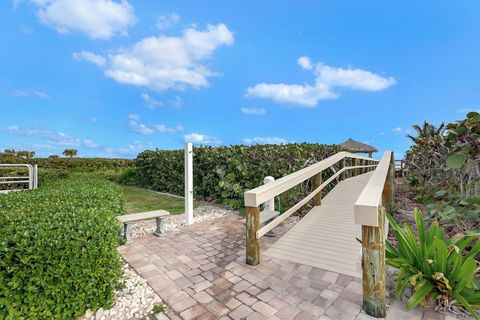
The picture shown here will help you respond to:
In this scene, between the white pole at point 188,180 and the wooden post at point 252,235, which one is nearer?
the wooden post at point 252,235

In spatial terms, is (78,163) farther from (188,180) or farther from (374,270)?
(374,270)

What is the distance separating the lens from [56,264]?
2.09 m

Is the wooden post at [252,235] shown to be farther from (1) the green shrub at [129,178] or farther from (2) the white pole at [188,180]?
(1) the green shrub at [129,178]

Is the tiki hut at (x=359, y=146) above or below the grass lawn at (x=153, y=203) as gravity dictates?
above

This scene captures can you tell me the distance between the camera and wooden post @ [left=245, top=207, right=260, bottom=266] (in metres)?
2.99

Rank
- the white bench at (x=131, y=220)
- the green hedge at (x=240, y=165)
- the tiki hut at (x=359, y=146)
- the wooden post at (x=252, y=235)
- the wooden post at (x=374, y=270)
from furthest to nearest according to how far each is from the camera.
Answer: the tiki hut at (x=359, y=146), the green hedge at (x=240, y=165), the white bench at (x=131, y=220), the wooden post at (x=252, y=235), the wooden post at (x=374, y=270)

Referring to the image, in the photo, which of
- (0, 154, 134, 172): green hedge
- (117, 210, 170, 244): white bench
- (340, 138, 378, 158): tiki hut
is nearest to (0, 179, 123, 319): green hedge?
(117, 210, 170, 244): white bench

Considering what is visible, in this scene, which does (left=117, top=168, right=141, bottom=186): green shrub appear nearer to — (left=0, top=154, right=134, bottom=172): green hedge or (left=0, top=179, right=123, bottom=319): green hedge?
(left=0, top=154, right=134, bottom=172): green hedge

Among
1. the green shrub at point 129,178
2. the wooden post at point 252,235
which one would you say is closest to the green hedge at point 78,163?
the green shrub at point 129,178

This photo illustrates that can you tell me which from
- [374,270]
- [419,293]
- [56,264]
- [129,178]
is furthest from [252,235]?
[129,178]

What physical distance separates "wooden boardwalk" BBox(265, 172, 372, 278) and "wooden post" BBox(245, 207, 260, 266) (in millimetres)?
381

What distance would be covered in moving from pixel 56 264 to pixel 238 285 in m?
1.63

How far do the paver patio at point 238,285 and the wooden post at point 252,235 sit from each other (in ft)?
0.33

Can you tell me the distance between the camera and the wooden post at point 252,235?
2986mm
